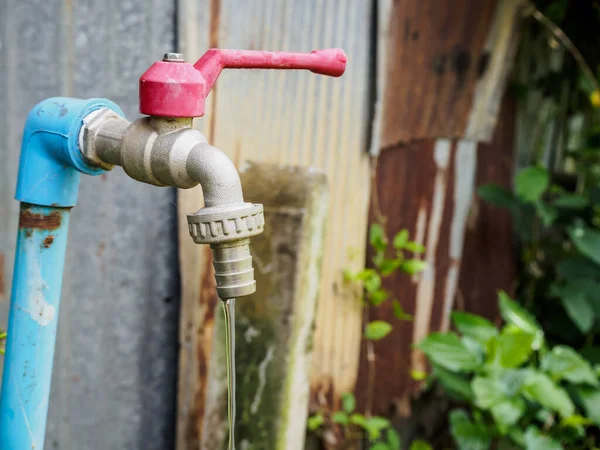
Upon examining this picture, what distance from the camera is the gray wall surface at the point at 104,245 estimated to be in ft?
4.39

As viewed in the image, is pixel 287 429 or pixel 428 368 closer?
pixel 287 429

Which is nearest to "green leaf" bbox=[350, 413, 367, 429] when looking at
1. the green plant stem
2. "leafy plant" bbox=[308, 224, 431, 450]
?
"leafy plant" bbox=[308, 224, 431, 450]

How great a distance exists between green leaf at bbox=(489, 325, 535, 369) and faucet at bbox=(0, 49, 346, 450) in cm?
127

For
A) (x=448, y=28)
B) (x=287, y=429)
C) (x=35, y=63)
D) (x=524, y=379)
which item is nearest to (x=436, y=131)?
(x=448, y=28)

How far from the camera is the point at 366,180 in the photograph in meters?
2.03

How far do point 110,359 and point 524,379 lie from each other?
1.18m

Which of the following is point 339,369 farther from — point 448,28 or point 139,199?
point 448,28

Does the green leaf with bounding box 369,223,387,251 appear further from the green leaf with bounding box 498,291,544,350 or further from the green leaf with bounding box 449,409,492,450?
the green leaf with bounding box 449,409,492,450

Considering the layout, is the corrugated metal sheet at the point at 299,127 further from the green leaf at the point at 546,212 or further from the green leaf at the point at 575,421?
the green leaf at the point at 546,212

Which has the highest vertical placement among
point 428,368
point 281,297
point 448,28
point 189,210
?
point 448,28

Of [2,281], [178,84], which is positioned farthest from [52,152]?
[2,281]

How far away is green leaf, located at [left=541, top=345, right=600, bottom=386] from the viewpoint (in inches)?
79.4

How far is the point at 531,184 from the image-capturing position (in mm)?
2402

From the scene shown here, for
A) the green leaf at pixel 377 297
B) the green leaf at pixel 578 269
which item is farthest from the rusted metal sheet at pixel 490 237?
the green leaf at pixel 377 297
